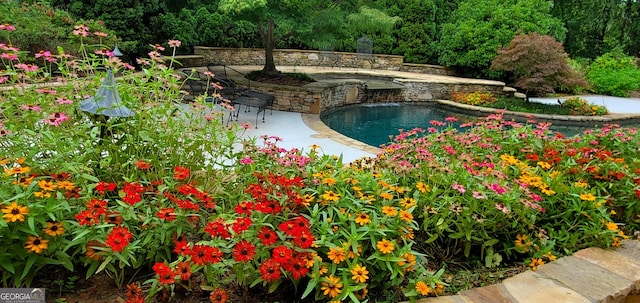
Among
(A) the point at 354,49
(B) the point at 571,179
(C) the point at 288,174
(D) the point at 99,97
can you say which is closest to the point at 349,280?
(C) the point at 288,174

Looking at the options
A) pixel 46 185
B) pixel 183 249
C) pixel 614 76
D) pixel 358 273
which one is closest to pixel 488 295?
pixel 358 273

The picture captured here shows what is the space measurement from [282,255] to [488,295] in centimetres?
91

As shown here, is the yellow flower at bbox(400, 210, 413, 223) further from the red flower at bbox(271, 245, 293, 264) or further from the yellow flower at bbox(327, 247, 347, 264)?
the red flower at bbox(271, 245, 293, 264)

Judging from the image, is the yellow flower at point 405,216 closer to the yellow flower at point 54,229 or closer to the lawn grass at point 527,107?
the yellow flower at point 54,229

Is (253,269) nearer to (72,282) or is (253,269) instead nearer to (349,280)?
(349,280)

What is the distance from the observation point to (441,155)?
3.09 m

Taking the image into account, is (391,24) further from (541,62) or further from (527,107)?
(527,107)

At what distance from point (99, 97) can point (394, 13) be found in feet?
44.9

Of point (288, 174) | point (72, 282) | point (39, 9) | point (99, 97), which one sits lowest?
point (72, 282)

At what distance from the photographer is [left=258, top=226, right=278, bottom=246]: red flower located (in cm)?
167

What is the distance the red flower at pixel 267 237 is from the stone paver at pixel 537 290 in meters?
1.04

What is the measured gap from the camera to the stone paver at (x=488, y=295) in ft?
5.77

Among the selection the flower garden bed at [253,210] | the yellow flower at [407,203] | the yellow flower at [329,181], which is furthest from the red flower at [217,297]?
the yellow flower at [407,203]

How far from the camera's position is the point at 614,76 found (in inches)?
545
